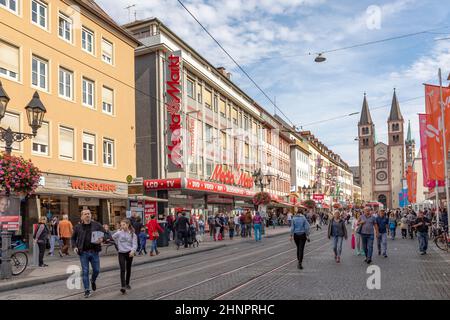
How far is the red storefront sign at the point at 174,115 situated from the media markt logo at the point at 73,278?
1824cm

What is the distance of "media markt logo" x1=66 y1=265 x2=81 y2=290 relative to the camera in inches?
442

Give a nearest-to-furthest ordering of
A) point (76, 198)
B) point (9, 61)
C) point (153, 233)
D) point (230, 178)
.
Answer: point (153, 233), point (9, 61), point (76, 198), point (230, 178)

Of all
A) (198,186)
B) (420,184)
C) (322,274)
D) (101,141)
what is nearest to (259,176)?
(198,186)

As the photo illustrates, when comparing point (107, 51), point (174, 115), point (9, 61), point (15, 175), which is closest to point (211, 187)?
point (174, 115)

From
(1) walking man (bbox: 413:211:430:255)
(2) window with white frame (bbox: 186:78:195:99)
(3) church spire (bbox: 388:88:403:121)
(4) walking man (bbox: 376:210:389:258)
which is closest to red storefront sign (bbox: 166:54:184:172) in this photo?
(2) window with white frame (bbox: 186:78:195:99)

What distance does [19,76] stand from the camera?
20609mm

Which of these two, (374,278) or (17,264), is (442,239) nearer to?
(374,278)

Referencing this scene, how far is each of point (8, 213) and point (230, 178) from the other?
30.7 m

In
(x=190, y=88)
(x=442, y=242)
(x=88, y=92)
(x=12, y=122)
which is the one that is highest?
(x=190, y=88)

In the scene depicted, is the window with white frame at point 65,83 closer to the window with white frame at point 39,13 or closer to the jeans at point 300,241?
the window with white frame at point 39,13

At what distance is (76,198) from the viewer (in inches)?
949
